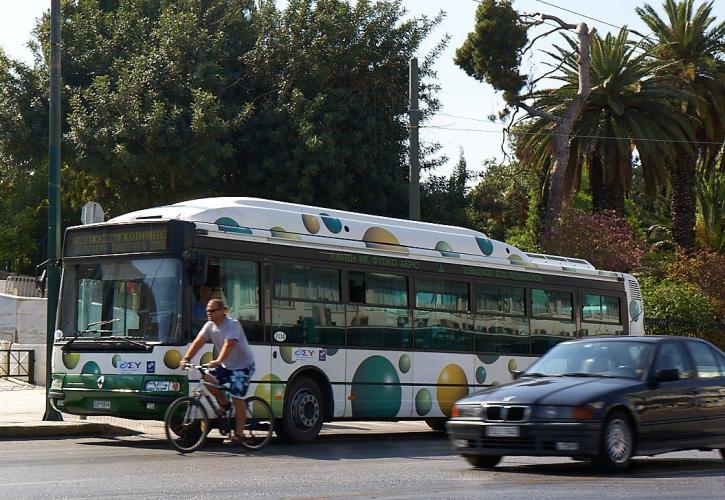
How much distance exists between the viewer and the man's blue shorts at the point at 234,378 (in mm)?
15070

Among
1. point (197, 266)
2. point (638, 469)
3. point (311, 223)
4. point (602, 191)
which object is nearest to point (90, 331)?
point (197, 266)

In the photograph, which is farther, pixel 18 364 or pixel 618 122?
pixel 618 122

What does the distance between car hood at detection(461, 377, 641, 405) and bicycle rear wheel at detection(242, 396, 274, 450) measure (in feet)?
11.2

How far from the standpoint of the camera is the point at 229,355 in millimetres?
14961

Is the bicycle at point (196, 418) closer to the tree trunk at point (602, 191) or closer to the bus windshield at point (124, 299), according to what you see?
the bus windshield at point (124, 299)

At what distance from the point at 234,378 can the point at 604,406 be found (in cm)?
456

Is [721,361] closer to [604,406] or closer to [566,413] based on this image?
[604,406]

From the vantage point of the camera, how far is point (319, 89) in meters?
37.8

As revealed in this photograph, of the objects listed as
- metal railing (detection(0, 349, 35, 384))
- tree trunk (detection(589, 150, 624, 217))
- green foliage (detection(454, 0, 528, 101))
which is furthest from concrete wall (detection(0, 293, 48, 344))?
tree trunk (detection(589, 150, 624, 217))

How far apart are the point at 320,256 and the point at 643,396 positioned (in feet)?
20.6

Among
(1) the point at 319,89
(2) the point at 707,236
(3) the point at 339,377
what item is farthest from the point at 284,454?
(2) the point at 707,236

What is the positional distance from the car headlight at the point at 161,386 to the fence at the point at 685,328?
20.8 metres

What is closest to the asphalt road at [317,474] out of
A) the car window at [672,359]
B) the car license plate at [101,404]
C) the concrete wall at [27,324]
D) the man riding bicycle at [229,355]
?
the car license plate at [101,404]

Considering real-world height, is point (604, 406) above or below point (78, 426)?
above
